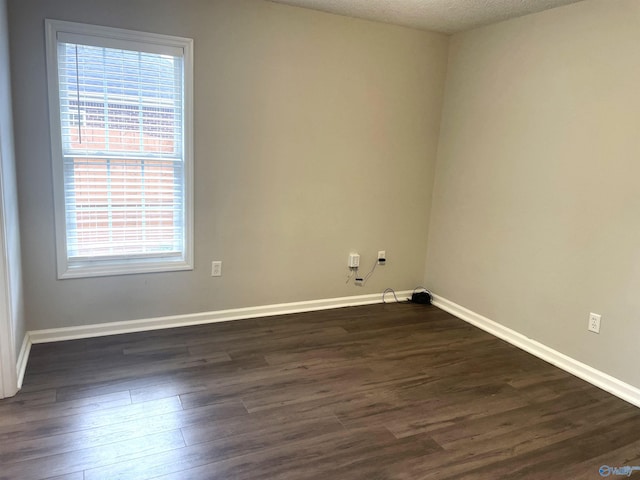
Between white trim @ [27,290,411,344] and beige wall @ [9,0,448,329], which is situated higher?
beige wall @ [9,0,448,329]

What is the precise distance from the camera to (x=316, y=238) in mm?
3771

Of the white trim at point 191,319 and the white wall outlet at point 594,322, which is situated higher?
the white wall outlet at point 594,322

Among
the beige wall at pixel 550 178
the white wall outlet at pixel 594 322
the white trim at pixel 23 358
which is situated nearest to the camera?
the white trim at pixel 23 358

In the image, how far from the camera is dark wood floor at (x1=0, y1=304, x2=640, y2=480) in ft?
6.57

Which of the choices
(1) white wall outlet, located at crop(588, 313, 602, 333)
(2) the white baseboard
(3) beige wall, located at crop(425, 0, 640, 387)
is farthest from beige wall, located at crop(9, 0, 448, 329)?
(1) white wall outlet, located at crop(588, 313, 602, 333)

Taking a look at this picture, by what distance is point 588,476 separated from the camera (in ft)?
6.62

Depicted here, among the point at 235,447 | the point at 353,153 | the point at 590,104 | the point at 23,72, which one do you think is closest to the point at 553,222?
the point at 590,104

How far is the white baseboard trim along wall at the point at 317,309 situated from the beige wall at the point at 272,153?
6 cm

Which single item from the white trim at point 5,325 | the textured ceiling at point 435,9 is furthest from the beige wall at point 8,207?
the textured ceiling at point 435,9

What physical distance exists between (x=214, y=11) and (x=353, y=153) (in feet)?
4.70

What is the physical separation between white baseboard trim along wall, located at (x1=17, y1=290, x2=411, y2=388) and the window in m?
0.38

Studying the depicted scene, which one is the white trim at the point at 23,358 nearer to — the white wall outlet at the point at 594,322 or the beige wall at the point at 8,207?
the beige wall at the point at 8,207

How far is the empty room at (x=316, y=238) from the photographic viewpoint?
224 centimetres

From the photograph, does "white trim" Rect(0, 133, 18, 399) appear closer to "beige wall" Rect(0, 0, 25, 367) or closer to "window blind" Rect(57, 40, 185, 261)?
"beige wall" Rect(0, 0, 25, 367)
